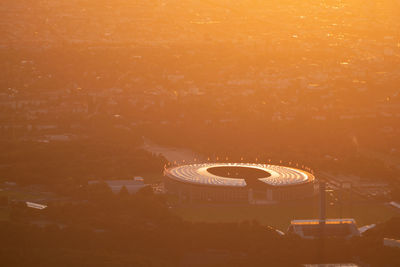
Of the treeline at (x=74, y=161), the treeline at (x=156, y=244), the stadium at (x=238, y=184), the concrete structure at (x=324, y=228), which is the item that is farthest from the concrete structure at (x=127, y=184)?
the concrete structure at (x=324, y=228)

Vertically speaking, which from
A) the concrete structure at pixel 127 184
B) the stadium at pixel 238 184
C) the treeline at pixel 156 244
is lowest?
the concrete structure at pixel 127 184

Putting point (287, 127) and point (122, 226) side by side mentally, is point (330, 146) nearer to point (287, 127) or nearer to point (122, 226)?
point (287, 127)

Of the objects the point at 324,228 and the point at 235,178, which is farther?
the point at 235,178

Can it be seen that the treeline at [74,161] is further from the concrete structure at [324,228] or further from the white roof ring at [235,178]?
the concrete structure at [324,228]

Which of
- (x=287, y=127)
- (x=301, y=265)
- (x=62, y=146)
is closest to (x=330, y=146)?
(x=287, y=127)

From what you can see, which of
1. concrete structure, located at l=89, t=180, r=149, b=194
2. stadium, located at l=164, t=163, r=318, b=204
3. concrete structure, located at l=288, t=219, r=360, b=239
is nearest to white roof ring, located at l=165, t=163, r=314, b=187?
stadium, located at l=164, t=163, r=318, b=204

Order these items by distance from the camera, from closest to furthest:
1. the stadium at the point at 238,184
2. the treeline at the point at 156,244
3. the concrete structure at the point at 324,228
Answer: the treeline at the point at 156,244 → the concrete structure at the point at 324,228 → the stadium at the point at 238,184

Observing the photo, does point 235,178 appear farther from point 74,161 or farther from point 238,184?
point 74,161

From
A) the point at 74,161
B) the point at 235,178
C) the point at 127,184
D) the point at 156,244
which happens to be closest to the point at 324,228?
the point at 156,244

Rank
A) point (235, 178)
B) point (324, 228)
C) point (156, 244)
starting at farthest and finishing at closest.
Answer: point (235, 178), point (324, 228), point (156, 244)
